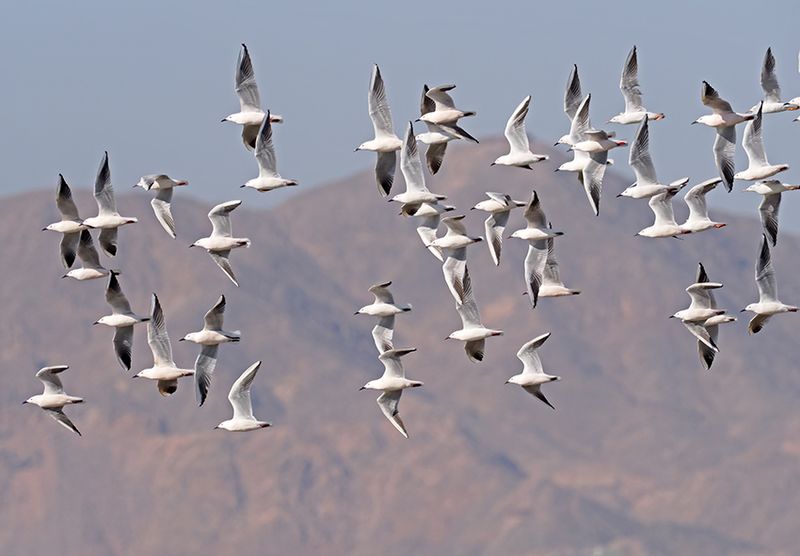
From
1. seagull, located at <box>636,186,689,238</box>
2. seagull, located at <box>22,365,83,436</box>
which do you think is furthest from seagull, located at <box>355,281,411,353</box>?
seagull, located at <box>22,365,83,436</box>

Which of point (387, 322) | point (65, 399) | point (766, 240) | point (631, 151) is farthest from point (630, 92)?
point (65, 399)

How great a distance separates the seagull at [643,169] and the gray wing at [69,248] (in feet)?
45.5

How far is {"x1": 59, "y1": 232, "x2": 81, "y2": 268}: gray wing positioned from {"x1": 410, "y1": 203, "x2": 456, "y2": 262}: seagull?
337 inches

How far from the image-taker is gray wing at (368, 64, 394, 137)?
4466cm

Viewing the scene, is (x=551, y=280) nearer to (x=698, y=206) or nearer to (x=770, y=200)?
(x=698, y=206)

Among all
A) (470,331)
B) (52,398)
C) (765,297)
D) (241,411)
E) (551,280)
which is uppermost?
(551,280)

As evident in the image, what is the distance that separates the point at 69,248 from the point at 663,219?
48.6ft

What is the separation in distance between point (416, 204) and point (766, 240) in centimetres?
822

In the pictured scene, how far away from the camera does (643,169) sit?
44.6m

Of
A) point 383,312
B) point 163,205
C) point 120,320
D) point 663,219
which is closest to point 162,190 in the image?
point 163,205

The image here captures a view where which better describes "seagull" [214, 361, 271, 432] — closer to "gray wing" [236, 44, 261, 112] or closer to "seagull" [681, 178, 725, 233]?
"gray wing" [236, 44, 261, 112]

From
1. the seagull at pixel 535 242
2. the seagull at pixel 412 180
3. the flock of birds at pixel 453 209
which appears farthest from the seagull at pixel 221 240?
the seagull at pixel 535 242

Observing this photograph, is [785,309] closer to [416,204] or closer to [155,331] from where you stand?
[416,204]

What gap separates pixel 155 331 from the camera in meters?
46.2
